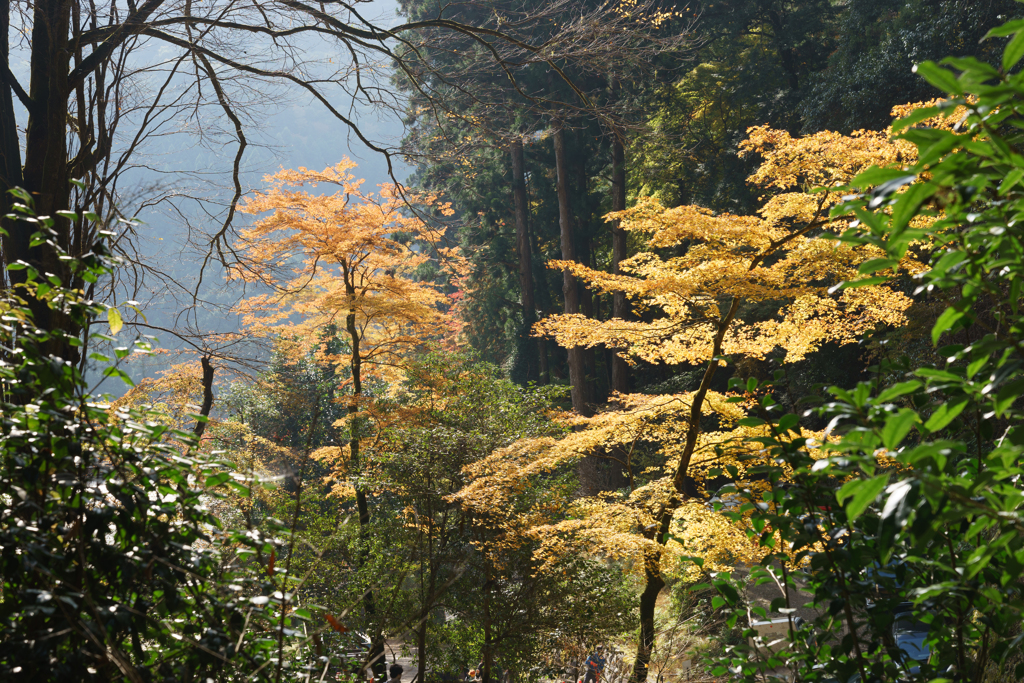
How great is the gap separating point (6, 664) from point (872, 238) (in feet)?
5.41

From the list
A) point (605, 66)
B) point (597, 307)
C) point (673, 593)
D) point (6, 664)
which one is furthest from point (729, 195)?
point (6, 664)

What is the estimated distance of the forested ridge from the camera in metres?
1.01

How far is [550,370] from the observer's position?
16797mm

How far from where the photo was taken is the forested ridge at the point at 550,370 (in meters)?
1.01

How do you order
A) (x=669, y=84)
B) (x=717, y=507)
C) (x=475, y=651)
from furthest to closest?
1. (x=669, y=84)
2. (x=475, y=651)
3. (x=717, y=507)

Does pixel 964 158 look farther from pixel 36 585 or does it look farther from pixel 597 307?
pixel 597 307

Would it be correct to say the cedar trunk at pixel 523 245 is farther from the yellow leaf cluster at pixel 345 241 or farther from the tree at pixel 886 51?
the tree at pixel 886 51

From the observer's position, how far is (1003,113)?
0.78 meters

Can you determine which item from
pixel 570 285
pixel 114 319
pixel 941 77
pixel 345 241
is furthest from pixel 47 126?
pixel 570 285

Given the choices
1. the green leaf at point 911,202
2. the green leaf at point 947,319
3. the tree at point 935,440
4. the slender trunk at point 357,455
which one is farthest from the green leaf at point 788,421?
the slender trunk at point 357,455

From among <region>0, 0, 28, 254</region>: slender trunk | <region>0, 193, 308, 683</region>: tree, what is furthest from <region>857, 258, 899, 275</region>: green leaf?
<region>0, 0, 28, 254</region>: slender trunk

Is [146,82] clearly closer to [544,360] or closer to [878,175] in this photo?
[878,175]

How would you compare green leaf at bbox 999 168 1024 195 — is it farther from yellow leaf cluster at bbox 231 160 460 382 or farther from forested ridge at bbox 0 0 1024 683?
yellow leaf cluster at bbox 231 160 460 382

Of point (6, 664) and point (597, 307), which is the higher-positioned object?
point (597, 307)
